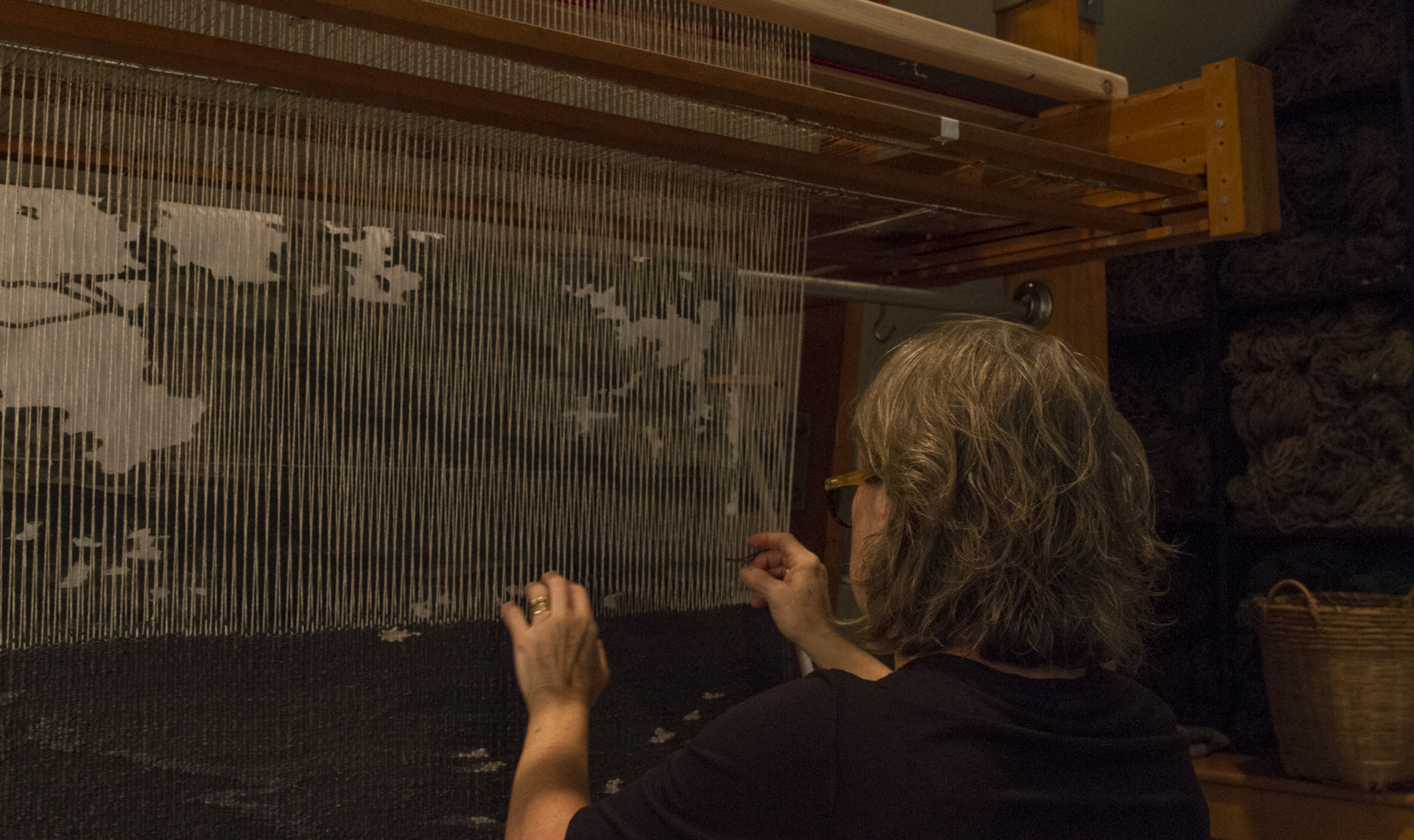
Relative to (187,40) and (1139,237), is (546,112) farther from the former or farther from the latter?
(1139,237)

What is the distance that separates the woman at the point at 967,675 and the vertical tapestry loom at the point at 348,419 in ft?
0.71

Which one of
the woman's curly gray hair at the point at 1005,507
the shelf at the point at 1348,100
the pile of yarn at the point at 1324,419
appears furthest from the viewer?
the shelf at the point at 1348,100

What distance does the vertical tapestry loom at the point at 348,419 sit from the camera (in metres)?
0.94

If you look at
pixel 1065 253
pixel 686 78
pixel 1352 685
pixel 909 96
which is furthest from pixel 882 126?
pixel 1352 685

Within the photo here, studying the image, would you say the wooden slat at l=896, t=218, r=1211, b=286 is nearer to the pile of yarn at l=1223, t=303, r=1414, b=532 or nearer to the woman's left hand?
the woman's left hand

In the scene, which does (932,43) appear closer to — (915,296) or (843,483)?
(915,296)

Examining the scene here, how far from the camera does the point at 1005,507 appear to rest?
85cm

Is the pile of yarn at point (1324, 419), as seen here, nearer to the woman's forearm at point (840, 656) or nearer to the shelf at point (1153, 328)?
the shelf at point (1153, 328)

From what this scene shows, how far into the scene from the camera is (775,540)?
1.28 m

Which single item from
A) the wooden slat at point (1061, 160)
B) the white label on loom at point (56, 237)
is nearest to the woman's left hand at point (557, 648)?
the white label on loom at point (56, 237)

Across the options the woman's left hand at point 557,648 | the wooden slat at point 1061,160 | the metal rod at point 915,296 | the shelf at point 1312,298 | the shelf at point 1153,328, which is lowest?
the woman's left hand at point 557,648

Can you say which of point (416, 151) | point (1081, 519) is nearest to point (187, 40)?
point (416, 151)

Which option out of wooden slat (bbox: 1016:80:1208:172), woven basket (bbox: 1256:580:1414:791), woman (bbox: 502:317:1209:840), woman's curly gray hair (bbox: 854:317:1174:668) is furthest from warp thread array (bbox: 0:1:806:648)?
woven basket (bbox: 1256:580:1414:791)

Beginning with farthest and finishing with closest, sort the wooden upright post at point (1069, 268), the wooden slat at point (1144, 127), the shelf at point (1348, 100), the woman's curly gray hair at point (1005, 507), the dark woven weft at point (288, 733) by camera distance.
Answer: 1. the shelf at point (1348, 100)
2. the wooden upright post at point (1069, 268)
3. the wooden slat at point (1144, 127)
4. the dark woven weft at point (288, 733)
5. the woman's curly gray hair at point (1005, 507)
